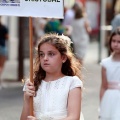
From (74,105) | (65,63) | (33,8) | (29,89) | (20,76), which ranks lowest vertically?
(20,76)

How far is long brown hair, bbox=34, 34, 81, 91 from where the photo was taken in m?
4.32

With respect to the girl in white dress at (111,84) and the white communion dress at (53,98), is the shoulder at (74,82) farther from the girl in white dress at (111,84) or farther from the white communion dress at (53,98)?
the girl in white dress at (111,84)

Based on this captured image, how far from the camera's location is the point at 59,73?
4324 mm

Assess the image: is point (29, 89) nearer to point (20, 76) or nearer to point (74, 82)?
point (74, 82)

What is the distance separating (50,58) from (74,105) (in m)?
0.41

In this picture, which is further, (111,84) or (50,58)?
(111,84)

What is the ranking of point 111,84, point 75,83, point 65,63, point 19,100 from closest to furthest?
point 75,83
point 65,63
point 111,84
point 19,100

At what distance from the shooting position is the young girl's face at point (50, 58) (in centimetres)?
423

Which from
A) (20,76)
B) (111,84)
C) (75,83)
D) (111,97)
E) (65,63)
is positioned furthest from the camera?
(20,76)

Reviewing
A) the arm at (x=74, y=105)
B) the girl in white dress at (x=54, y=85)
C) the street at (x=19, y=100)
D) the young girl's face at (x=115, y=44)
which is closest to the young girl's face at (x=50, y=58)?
the girl in white dress at (x=54, y=85)

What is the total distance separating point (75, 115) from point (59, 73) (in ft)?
1.31

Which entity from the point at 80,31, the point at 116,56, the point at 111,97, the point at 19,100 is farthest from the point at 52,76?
the point at 80,31

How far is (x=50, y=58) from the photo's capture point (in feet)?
13.9

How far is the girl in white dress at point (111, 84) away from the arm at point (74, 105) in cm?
196
